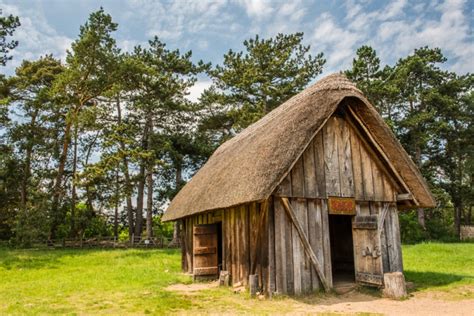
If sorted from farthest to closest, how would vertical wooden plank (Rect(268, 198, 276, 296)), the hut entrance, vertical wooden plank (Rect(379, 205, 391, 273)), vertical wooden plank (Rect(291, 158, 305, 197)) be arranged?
1. the hut entrance
2. vertical wooden plank (Rect(379, 205, 391, 273))
3. vertical wooden plank (Rect(291, 158, 305, 197))
4. vertical wooden plank (Rect(268, 198, 276, 296))

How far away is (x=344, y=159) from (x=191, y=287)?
5.79 metres

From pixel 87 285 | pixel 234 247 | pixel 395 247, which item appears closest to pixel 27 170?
pixel 87 285

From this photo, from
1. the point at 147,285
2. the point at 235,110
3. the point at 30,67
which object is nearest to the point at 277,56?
the point at 235,110

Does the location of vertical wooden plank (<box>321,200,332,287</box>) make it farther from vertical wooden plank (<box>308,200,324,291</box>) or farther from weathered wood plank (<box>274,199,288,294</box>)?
weathered wood plank (<box>274,199,288,294</box>)

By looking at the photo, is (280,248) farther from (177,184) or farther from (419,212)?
(419,212)

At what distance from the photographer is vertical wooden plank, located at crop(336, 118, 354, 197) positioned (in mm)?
10641

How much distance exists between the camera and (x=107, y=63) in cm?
2792

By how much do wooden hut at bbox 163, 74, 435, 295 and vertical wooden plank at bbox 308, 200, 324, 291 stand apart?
2cm

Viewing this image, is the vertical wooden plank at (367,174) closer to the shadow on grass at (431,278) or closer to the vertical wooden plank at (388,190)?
the vertical wooden plank at (388,190)

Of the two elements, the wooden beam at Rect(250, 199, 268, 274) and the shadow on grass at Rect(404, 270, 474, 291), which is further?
the shadow on grass at Rect(404, 270, 474, 291)

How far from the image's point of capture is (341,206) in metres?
10.4

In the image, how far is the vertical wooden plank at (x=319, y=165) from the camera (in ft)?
33.7

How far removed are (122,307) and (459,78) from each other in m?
34.4

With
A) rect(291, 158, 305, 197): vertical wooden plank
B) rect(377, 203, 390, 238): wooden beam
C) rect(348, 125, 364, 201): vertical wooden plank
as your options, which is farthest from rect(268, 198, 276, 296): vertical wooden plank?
rect(377, 203, 390, 238): wooden beam
